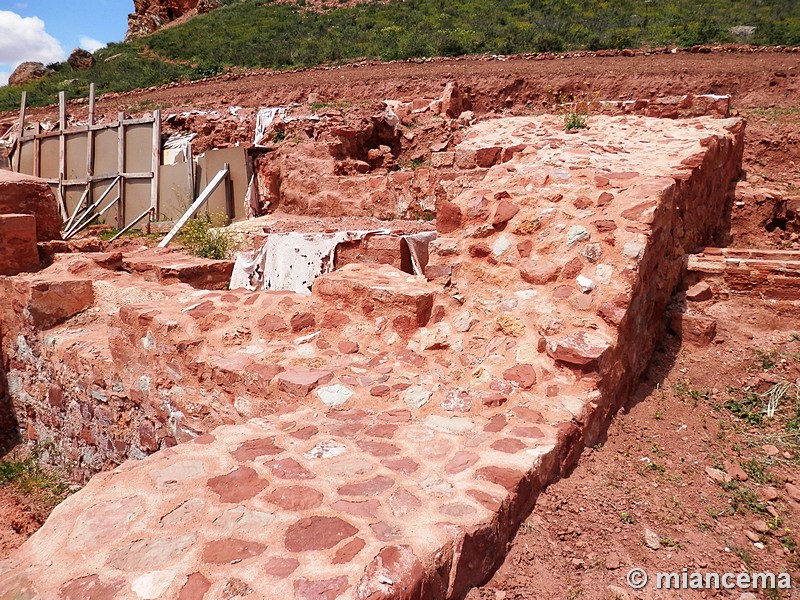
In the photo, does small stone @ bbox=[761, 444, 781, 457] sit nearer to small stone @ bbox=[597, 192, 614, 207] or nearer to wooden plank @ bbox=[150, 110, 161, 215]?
small stone @ bbox=[597, 192, 614, 207]

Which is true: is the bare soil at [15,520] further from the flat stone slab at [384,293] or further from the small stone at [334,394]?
the flat stone slab at [384,293]

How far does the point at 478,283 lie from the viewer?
3.83m

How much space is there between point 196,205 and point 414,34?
16.3 m

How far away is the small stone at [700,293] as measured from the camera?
4.17 metres

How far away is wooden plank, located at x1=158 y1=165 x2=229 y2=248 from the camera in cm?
896

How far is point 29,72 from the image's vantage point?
2873 centimetres

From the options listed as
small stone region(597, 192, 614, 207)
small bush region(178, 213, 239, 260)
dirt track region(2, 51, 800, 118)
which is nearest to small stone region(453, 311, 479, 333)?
small stone region(597, 192, 614, 207)

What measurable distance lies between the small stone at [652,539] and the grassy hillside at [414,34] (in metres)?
18.6

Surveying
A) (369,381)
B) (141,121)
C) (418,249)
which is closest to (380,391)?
(369,381)

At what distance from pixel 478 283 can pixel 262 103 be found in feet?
52.3

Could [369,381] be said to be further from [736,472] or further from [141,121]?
[141,121]

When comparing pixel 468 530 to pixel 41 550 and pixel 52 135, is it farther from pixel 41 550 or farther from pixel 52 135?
pixel 52 135

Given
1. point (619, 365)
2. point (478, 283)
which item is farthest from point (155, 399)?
point (619, 365)

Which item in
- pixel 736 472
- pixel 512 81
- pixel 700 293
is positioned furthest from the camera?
pixel 512 81
